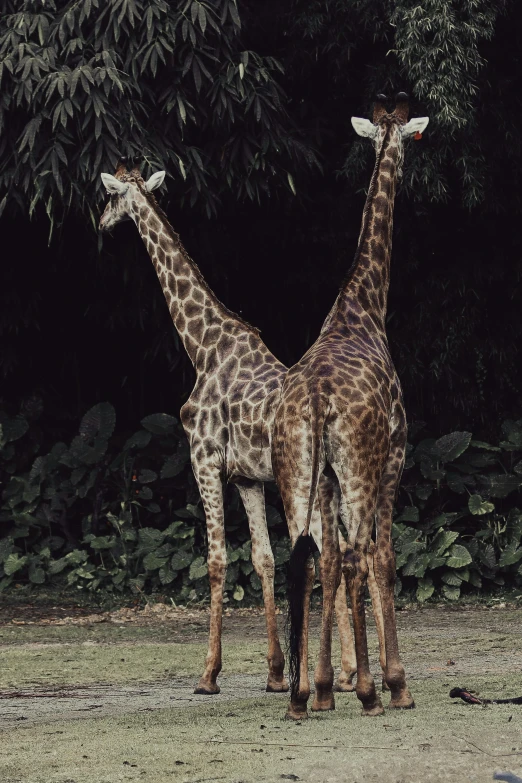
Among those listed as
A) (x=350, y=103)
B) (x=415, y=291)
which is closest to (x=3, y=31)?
(x=350, y=103)

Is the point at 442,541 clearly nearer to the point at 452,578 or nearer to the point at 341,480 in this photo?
the point at 452,578

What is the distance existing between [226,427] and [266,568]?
2.80 feet

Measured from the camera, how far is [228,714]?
647 cm

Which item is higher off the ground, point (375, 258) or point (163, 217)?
point (163, 217)

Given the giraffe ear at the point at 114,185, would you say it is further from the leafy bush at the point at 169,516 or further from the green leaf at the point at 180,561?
the green leaf at the point at 180,561

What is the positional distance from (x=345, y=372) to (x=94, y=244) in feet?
22.2

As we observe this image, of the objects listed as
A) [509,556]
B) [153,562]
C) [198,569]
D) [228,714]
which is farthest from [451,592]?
[228,714]

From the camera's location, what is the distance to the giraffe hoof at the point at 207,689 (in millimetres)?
7441

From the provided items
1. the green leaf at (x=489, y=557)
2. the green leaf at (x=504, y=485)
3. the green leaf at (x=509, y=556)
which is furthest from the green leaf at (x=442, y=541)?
the green leaf at (x=504, y=485)

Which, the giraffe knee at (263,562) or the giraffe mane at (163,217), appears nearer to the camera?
the giraffe knee at (263,562)

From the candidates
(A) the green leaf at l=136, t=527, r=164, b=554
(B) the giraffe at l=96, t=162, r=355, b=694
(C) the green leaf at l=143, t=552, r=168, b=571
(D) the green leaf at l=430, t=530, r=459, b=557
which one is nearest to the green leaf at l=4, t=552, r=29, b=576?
(A) the green leaf at l=136, t=527, r=164, b=554

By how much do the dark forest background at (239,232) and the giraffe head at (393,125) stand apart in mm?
2247

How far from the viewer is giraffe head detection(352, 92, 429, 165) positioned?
7898 millimetres

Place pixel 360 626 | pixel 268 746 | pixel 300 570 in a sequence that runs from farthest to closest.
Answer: pixel 300 570 < pixel 360 626 < pixel 268 746
